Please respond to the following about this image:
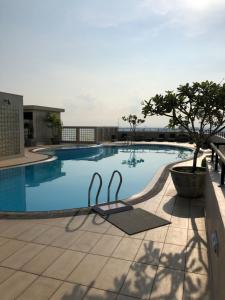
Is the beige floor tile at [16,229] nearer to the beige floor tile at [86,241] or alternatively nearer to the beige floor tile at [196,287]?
the beige floor tile at [86,241]

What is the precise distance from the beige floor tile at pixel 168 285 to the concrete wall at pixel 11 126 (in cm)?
1196

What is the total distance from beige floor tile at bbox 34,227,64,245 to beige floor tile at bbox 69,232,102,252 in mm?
392

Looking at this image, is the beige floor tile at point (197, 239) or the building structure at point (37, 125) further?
the building structure at point (37, 125)

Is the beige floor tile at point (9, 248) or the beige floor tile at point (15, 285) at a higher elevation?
the beige floor tile at point (9, 248)

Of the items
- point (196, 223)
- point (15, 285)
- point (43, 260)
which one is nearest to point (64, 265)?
point (43, 260)

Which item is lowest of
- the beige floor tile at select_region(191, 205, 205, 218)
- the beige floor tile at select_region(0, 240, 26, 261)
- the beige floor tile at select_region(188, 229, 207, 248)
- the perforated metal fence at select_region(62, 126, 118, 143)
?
the beige floor tile at select_region(0, 240, 26, 261)

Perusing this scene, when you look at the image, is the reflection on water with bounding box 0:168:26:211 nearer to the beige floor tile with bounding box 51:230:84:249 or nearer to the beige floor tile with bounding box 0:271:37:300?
the beige floor tile with bounding box 51:230:84:249

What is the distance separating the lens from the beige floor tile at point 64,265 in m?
2.97

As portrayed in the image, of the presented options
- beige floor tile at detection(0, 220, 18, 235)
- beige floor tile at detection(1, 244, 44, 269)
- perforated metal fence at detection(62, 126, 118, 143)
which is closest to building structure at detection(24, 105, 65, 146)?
perforated metal fence at detection(62, 126, 118, 143)

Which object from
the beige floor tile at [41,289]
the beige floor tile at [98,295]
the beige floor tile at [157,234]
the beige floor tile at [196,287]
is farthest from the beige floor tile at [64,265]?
the beige floor tile at [196,287]

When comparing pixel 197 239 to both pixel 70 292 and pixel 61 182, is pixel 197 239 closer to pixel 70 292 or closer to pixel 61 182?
pixel 70 292

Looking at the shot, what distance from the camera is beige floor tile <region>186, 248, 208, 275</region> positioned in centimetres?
303

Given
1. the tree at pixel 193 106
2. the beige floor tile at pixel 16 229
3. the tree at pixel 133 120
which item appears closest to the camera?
the beige floor tile at pixel 16 229

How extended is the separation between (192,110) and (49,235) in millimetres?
3996
